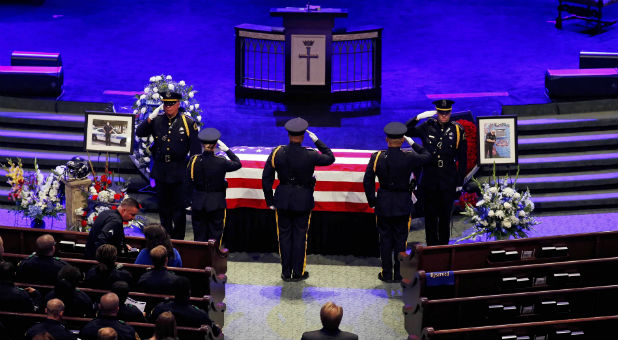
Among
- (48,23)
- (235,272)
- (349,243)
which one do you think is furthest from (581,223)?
(48,23)

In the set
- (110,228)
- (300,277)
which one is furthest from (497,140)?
(110,228)

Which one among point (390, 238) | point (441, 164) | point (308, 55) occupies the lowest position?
point (390, 238)

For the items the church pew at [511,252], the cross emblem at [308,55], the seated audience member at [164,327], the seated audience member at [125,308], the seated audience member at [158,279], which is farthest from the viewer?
the cross emblem at [308,55]

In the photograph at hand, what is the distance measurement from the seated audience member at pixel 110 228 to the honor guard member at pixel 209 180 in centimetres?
149

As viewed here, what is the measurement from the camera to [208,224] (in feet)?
40.0

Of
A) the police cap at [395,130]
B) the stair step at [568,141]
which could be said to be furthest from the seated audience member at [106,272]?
Result: the stair step at [568,141]

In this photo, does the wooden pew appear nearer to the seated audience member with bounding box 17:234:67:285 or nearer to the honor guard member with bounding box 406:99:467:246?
the seated audience member with bounding box 17:234:67:285

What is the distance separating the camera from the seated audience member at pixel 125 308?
357 inches

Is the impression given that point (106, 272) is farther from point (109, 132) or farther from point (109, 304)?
point (109, 132)

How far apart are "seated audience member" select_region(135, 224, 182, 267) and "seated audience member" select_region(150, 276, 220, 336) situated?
0.86 m

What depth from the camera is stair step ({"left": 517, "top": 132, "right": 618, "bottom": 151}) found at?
1484 cm

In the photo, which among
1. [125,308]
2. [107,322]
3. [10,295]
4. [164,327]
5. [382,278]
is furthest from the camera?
[382,278]

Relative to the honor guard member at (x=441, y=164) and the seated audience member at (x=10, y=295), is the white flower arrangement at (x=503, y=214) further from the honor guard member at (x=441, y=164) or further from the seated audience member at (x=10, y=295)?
the seated audience member at (x=10, y=295)

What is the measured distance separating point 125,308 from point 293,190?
3270 mm
